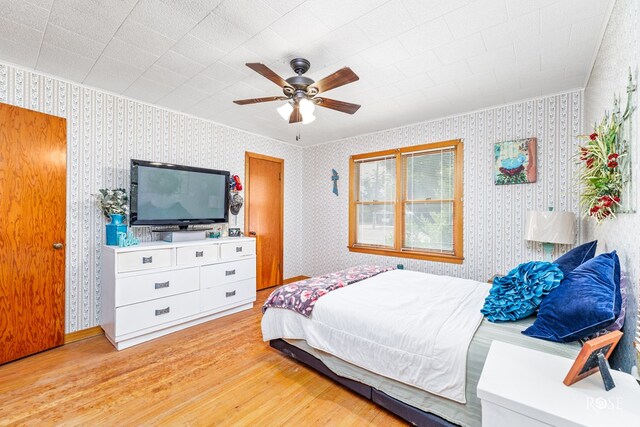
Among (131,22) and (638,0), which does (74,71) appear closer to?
(131,22)

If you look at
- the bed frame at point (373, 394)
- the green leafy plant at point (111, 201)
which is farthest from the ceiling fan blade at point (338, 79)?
the green leafy plant at point (111, 201)

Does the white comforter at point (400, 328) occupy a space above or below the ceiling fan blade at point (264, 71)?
below

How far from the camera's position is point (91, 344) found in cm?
280

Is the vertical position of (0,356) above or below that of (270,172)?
below

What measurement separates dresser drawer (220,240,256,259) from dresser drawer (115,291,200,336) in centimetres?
54

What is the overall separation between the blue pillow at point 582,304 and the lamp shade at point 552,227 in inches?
48.2

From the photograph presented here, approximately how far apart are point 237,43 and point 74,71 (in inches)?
65.4

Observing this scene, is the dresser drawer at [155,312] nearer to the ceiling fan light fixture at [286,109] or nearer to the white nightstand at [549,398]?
the ceiling fan light fixture at [286,109]

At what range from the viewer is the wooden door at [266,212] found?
447cm

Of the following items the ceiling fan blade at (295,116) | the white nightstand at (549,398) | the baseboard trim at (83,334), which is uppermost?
the ceiling fan blade at (295,116)

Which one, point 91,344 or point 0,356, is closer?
point 0,356

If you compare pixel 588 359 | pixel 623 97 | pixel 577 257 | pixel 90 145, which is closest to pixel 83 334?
pixel 90 145

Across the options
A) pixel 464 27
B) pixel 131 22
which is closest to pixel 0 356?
pixel 131 22

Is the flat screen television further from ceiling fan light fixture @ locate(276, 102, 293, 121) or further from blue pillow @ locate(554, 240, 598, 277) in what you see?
blue pillow @ locate(554, 240, 598, 277)
